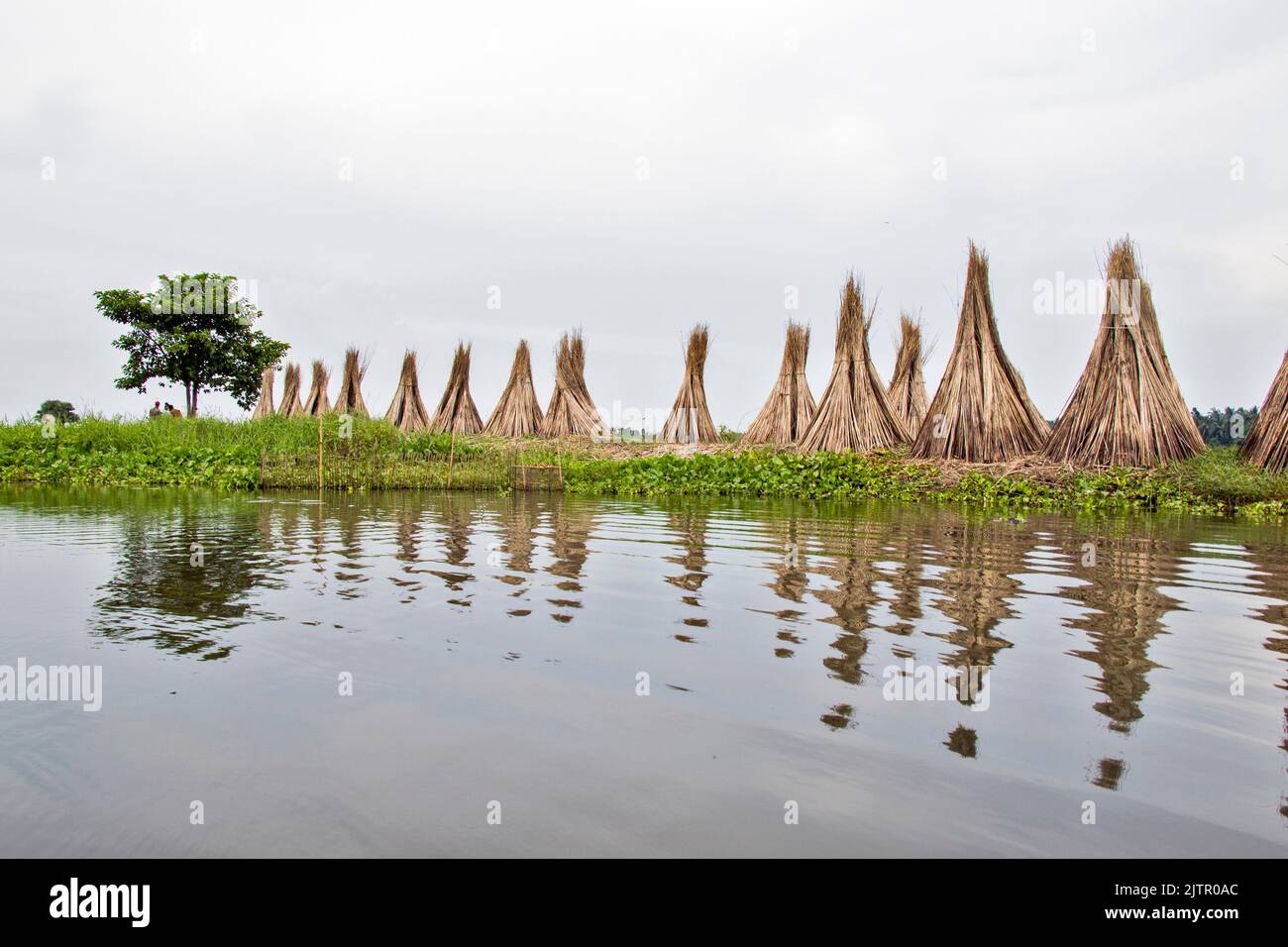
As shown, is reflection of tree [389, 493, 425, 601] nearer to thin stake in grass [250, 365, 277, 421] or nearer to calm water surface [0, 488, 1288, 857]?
calm water surface [0, 488, 1288, 857]

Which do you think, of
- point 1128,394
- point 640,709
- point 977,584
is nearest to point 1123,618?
point 977,584

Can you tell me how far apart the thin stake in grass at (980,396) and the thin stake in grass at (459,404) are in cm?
1352

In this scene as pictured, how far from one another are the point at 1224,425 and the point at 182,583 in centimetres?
2337

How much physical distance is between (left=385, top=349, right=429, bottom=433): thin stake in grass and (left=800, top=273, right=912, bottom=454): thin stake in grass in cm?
1297

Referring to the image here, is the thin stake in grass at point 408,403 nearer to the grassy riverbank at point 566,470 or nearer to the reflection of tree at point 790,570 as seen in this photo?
the grassy riverbank at point 566,470

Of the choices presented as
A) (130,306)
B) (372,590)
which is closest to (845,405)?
(372,590)

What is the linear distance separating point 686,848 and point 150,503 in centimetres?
1228

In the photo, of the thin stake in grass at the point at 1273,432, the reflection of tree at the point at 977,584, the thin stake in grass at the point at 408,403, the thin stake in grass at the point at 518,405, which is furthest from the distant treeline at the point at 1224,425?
the thin stake in grass at the point at 408,403

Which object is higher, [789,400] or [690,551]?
[789,400]

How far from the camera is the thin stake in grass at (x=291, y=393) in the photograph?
108 ft

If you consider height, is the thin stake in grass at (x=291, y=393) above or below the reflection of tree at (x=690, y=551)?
above

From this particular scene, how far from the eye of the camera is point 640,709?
120 inches

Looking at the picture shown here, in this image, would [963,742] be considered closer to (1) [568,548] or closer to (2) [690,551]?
(2) [690,551]
